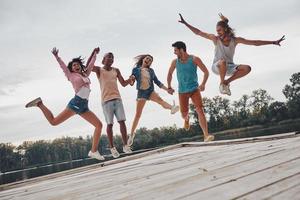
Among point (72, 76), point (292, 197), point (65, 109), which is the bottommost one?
point (292, 197)

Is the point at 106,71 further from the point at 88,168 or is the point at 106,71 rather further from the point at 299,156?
the point at 299,156

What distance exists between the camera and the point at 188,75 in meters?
6.45

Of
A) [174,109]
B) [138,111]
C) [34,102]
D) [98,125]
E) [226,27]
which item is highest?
[226,27]

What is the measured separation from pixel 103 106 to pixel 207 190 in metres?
4.98

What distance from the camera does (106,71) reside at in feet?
21.7

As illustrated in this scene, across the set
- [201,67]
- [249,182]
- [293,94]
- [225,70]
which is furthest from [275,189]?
[293,94]

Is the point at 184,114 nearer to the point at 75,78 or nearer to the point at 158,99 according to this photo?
the point at 158,99

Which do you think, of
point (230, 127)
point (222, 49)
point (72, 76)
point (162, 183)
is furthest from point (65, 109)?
point (230, 127)

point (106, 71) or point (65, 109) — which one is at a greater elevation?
point (106, 71)

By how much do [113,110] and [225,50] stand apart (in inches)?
98.0

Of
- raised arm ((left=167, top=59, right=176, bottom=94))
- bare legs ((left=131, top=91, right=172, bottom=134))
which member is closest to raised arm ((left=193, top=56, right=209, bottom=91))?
raised arm ((left=167, top=59, right=176, bottom=94))

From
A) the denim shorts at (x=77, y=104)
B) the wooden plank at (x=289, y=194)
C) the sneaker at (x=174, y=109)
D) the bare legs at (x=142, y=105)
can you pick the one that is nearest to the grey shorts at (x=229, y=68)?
the sneaker at (x=174, y=109)

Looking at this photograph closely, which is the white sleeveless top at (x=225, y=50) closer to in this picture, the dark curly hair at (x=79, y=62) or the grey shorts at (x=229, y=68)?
the grey shorts at (x=229, y=68)

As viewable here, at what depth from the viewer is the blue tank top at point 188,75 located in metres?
6.45
